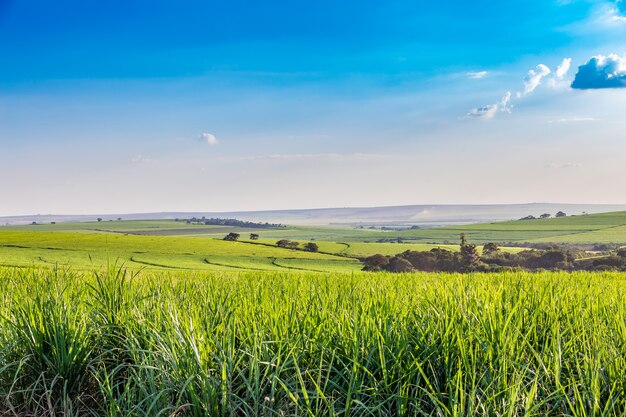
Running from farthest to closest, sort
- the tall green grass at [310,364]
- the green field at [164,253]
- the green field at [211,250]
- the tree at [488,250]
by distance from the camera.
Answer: the green field at [164,253] → the green field at [211,250] → the tree at [488,250] → the tall green grass at [310,364]

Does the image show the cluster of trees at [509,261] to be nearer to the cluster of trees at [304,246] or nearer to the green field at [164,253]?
the green field at [164,253]

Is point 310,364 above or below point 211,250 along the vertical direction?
above

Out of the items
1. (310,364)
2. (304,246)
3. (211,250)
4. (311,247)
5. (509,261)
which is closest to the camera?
(310,364)

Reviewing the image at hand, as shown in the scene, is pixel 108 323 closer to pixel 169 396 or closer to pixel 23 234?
pixel 169 396

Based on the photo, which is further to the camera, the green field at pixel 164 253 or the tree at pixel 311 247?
the tree at pixel 311 247

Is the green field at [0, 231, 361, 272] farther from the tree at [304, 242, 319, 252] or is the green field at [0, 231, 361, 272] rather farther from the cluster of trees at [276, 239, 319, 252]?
the cluster of trees at [276, 239, 319, 252]

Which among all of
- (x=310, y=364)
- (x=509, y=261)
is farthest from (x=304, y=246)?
(x=310, y=364)

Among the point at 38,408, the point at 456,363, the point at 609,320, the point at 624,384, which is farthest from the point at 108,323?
the point at 609,320

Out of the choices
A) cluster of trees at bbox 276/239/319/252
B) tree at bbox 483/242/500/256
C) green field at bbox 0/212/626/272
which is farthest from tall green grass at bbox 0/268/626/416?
cluster of trees at bbox 276/239/319/252

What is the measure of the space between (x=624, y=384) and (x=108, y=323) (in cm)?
399

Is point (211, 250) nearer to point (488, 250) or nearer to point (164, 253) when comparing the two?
point (164, 253)

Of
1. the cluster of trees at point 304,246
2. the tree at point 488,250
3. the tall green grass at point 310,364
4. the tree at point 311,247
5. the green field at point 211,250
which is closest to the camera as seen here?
the tall green grass at point 310,364

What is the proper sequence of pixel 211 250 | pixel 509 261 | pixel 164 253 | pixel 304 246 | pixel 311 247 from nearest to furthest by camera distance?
pixel 509 261, pixel 164 253, pixel 211 250, pixel 311 247, pixel 304 246

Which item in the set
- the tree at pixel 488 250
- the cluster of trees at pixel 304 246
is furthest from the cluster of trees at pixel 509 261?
the cluster of trees at pixel 304 246
